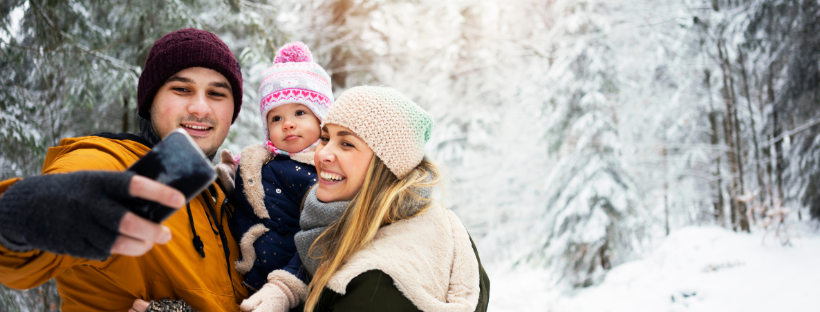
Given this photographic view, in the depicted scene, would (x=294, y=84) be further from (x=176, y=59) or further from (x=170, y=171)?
(x=170, y=171)

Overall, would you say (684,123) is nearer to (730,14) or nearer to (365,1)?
(730,14)

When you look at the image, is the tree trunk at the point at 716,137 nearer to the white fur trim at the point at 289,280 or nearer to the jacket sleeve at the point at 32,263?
the white fur trim at the point at 289,280

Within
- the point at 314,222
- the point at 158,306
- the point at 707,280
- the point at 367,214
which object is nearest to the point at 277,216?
the point at 314,222

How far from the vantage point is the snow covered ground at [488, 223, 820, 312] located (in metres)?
4.81

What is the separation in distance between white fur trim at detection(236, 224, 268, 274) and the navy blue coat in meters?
0.03

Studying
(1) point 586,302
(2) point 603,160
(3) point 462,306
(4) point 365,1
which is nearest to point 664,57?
(2) point 603,160

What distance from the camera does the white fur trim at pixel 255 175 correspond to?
2.29m

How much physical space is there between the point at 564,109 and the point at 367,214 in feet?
25.0

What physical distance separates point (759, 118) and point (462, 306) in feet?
33.9

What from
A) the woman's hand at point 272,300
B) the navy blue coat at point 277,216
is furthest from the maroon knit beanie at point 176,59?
the woman's hand at point 272,300

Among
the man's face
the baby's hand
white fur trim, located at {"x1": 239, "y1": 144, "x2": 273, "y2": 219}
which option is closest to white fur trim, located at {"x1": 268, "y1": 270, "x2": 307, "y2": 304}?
white fur trim, located at {"x1": 239, "y1": 144, "x2": 273, "y2": 219}

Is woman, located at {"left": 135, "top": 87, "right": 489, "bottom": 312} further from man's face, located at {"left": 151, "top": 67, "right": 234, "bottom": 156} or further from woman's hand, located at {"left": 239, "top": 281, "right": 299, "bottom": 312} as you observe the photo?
man's face, located at {"left": 151, "top": 67, "right": 234, "bottom": 156}

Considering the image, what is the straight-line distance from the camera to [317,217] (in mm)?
2027

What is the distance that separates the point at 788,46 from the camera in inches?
238
